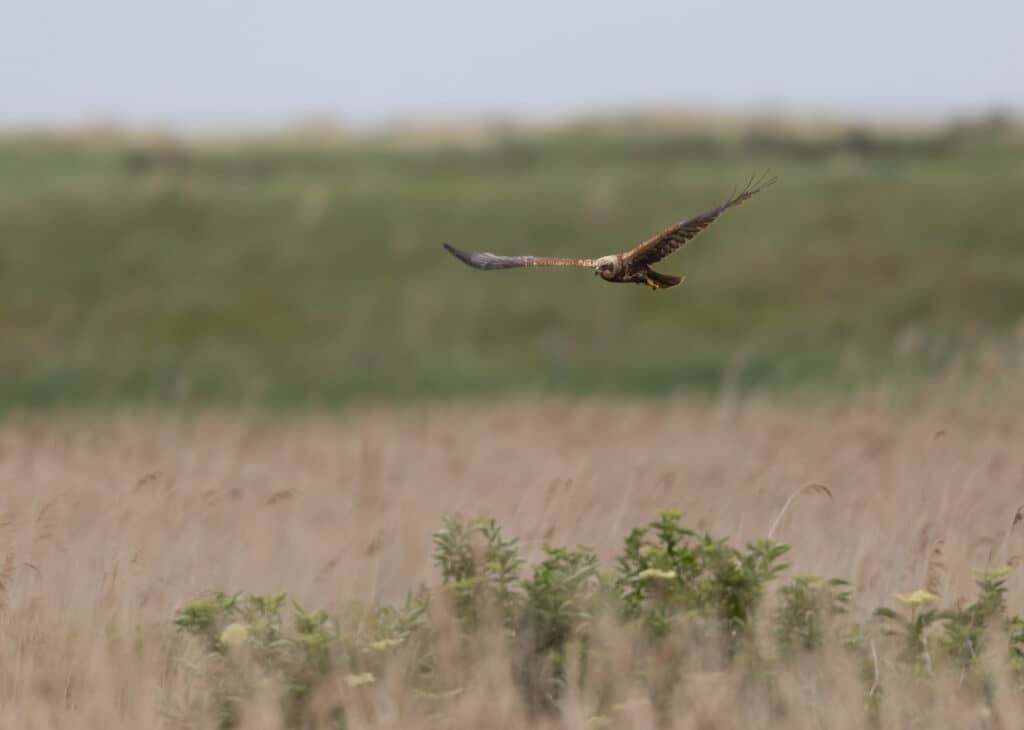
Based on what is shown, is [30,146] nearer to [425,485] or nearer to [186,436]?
[186,436]

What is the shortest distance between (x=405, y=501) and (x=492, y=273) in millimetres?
15131

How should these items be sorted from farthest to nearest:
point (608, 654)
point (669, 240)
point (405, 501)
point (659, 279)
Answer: point (405, 501) → point (608, 654) → point (669, 240) → point (659, 279)

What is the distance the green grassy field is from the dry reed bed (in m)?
3.36

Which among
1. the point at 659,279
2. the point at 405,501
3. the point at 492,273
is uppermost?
the point at 659,279

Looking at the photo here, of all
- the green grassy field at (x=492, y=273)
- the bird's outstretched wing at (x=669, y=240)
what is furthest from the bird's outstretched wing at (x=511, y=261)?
the green grassy field at (x=492, y=273)

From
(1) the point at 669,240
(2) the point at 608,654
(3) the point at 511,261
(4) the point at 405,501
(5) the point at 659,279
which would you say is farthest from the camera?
(4) the point at 405,501

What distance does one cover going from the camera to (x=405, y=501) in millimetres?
8703

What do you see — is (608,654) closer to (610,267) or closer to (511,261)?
(610,267)

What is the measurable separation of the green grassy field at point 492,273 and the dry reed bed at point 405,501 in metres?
3.36

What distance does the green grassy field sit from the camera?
18.8 meters

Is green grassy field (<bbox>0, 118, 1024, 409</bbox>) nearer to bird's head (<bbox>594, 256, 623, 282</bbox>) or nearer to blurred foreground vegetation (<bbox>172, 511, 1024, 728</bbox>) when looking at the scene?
blurred foreground vegetation (<bbox>172, 511, 1024, 728</bbox>)

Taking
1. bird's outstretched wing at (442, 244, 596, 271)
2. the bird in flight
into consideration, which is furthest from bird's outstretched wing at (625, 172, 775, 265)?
bird's outstretched wing at (442, 244, 596, 271)

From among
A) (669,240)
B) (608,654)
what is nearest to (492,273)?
(608,654)

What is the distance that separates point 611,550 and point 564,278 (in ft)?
51.4
